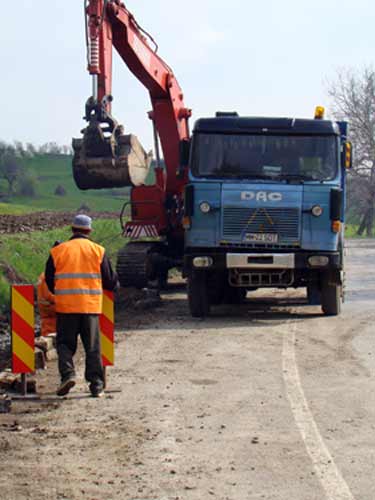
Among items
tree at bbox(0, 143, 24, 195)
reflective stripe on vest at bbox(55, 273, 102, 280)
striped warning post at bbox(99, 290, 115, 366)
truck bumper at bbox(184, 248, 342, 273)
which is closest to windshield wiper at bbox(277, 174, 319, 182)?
truck bumper at bbox(184, 248, 342, 273)

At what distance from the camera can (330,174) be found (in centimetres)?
1789

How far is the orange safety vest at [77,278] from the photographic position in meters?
11.0

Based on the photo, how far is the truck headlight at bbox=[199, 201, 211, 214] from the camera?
1780cm

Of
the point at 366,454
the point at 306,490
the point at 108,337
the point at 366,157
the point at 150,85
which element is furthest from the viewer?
the point at 366,157

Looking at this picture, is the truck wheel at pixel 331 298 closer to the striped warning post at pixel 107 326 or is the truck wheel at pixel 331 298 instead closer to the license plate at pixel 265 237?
the license plate at pixel 265 237

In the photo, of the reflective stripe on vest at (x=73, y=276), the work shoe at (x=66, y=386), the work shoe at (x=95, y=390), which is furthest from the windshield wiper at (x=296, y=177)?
the work shoe at (x=66, y=386)

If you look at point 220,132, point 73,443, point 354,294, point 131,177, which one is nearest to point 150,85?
point 131,177

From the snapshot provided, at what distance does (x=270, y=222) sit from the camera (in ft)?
57.9

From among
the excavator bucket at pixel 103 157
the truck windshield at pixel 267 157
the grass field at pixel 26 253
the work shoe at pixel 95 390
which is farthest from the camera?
the grass field at pixel 26 253

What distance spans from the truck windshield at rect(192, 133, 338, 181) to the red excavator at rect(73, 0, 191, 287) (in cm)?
51

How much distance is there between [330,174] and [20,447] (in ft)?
33.9

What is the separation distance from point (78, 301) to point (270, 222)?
7.12 metres

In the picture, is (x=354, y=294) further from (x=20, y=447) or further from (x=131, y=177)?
(x=20, y=447)

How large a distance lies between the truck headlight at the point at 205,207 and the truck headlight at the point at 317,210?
5.54 ft
